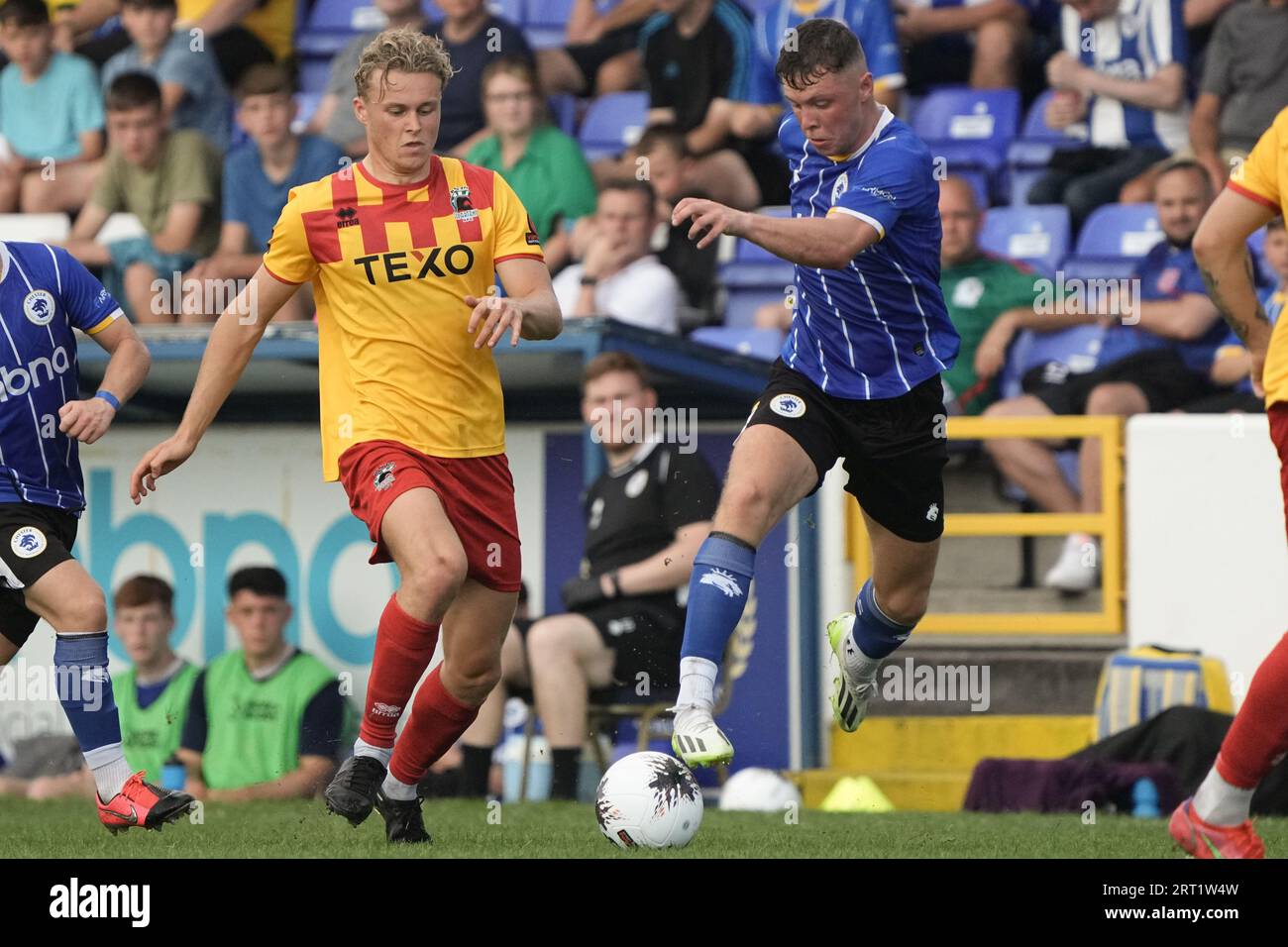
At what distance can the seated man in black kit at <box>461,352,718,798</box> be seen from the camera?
9484 millimetres

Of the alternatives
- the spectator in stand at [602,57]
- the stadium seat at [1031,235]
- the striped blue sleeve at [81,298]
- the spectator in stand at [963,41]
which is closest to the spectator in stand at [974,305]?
the stadium seat at [1031,235]

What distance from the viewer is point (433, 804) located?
9102 mm

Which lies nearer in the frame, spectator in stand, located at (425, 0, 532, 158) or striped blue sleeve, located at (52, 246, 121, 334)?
striped blue sleeve, located at (52, 246, 121, 334)

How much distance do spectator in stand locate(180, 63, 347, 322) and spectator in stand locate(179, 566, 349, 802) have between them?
7.36ft

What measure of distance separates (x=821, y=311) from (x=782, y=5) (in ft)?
20.8

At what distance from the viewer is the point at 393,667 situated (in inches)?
240

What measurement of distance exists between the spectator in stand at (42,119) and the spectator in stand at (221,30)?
1.03 feet

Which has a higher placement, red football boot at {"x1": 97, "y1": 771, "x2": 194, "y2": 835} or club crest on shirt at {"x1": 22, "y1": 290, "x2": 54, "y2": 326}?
club crest on shirt at {"x1": 22, "y1": 290, "x2": 54, "y2": 326}

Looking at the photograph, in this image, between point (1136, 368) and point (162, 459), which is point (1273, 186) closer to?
point (162, 459)

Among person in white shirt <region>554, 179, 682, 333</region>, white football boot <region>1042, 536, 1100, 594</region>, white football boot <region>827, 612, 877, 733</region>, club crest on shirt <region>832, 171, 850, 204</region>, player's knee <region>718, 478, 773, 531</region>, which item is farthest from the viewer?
person in white shirt <region>554, 179, 682, 333</region>

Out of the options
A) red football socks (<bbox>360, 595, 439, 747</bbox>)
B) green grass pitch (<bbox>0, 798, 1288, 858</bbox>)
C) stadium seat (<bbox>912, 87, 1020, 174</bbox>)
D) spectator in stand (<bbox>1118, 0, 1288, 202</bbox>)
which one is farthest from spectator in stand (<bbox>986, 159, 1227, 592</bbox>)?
red football socks (<bbox>360, 595, 439, 747</bbox>)

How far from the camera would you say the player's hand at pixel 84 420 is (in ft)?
20.6

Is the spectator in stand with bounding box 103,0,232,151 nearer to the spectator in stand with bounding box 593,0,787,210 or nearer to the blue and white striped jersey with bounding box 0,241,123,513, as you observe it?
the spectator in stand with bounding box 593,0,787,210
